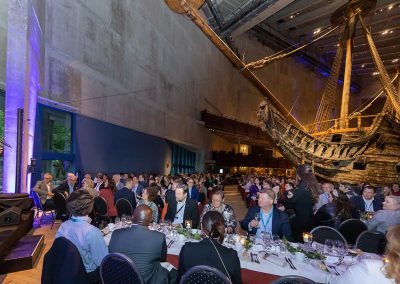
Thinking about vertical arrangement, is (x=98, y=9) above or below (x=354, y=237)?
above

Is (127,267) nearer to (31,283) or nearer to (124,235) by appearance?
(124,235)

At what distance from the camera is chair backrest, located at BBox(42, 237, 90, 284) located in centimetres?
228

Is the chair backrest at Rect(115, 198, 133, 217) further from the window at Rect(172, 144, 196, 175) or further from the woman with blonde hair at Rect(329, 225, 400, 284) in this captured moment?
the window at Rect(172, 144, 196, 175)

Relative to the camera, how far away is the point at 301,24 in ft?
77.8

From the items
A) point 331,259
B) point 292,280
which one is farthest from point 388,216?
point 292,280

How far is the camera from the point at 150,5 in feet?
47.6

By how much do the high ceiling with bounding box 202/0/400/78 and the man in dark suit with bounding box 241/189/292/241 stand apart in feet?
50.8

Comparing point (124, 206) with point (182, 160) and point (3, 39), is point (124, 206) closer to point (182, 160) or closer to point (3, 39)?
point (3, 39)

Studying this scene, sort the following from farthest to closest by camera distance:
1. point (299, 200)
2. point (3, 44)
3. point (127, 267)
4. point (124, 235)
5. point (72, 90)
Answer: point (72, 90) → point (3, 44) → point (299, 200) → point (124, 235) → point (127, 267)

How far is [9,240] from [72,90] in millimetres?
5936

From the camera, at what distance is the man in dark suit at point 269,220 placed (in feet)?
12.5

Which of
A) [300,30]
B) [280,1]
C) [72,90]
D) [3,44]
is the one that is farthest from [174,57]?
[300,30]

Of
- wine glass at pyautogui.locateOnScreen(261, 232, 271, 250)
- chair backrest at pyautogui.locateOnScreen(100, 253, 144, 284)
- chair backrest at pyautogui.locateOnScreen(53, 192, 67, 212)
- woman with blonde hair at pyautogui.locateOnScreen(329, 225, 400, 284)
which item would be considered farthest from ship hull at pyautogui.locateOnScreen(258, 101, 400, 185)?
woman with blonde hair at pyautogui.locateOnScreen(329, 225, 400, 284)

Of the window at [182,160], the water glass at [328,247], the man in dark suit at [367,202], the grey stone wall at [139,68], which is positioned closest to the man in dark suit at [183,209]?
the water glass at [328,247]
